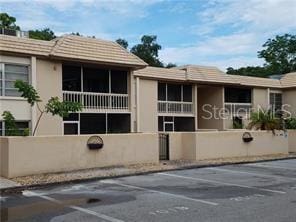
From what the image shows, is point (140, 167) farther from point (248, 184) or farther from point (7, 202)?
point (7, 202)

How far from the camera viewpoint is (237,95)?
116 feet

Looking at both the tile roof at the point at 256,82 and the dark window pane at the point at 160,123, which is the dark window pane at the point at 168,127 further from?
the tile roof at the point at 256,82

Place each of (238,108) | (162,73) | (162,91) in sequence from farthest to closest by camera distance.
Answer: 1. (238,108)
2. (162,91)
3. (162,73)

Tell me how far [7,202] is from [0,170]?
4417 millimetres

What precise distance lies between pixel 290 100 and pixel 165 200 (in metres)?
28.3

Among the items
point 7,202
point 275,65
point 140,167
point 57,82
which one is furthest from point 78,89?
point 275,65

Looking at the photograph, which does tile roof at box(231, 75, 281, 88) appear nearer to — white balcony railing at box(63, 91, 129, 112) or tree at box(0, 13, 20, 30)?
white balcony railing at box(63, 91, 129, 112)

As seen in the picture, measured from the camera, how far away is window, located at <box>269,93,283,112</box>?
36691 mm

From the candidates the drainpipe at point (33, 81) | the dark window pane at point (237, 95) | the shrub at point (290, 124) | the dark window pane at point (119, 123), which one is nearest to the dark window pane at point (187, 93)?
the dark window pane at point (237, 95)

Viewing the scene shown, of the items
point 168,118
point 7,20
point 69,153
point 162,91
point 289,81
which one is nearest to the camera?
point 69,153

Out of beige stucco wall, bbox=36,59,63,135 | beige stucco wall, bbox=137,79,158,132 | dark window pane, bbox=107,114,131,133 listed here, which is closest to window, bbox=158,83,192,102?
beige stucco wall, bbox=137,79,158,132

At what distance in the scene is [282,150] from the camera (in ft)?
84.3

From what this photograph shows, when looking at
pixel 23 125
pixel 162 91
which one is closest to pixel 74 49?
pixel 23 125

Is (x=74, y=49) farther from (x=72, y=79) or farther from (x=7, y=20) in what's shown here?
(x=7, y=20)
